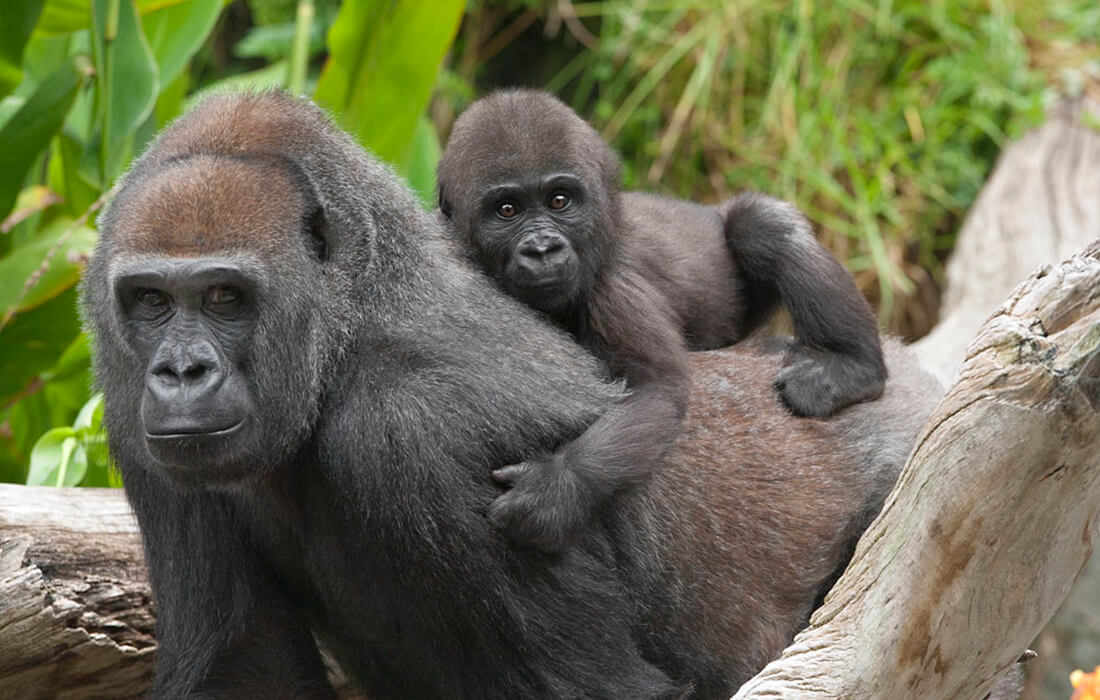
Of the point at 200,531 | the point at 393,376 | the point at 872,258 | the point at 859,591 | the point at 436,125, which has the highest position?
the point at 436,125

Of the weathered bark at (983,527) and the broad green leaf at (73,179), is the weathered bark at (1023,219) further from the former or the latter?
the broad green leaf at (73,179)

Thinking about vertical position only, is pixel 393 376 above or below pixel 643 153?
below

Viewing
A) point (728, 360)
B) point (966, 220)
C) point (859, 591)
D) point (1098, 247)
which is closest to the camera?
point (1098, 247)

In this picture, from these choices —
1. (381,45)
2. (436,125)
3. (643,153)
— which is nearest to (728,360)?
(381,45)

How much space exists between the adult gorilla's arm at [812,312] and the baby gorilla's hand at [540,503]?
34.3 inches

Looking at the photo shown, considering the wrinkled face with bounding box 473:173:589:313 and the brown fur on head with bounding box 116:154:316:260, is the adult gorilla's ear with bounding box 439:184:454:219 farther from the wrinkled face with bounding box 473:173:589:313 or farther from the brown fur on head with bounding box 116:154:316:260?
the brown fur on head with bounding box 116:154:316:260

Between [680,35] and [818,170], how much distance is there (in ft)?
3.76

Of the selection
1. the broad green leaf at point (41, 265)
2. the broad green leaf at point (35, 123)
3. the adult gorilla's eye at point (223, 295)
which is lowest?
the adult gorilla's eye at point (223, 295)

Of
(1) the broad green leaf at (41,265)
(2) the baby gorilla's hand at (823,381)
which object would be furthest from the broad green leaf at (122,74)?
(2) the baby gorilla's hand at (823,381)

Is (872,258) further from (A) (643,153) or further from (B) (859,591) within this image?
(B) (859,591)

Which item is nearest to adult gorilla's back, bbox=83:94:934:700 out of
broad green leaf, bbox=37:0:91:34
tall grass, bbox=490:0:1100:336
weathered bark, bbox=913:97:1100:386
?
weathered bark, bbox=913:97:1100:386

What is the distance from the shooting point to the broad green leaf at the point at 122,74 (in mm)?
4094

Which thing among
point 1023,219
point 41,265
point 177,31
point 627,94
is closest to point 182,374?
point 41,265

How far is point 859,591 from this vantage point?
2.17 metres
